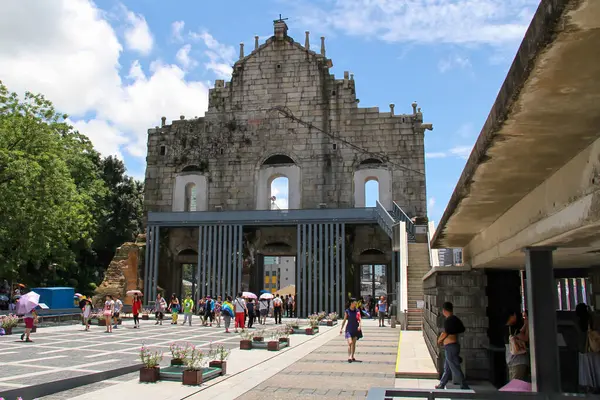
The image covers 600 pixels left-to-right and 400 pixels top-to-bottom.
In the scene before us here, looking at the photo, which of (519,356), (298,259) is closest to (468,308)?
(519,356)

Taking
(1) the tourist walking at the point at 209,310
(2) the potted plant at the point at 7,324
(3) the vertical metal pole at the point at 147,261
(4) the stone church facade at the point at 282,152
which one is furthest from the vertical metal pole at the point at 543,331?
(3) the vertical metal pole at the point at 147,261

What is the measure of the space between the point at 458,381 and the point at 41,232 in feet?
67.3

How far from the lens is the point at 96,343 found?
15.3 meters

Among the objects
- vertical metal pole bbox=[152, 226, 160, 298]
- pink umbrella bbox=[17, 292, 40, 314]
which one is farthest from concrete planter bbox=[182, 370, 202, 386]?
vertical metal pole bbox=[152, 226, 160, 298]

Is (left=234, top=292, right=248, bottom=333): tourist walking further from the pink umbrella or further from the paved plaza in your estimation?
the pink umbrella

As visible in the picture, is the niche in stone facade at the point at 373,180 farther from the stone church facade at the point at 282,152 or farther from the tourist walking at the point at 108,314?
the tourist walking at the point at 108,314

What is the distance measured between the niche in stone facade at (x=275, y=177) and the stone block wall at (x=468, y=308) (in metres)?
20.2

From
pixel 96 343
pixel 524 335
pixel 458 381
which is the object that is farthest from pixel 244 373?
pixel 96 343

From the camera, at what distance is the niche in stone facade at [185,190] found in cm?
3145

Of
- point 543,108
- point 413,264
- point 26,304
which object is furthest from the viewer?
point 413,264

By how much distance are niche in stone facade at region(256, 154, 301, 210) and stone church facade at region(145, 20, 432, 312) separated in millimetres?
58

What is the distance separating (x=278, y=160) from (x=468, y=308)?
22.3 meters

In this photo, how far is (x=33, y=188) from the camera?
75.0 ft

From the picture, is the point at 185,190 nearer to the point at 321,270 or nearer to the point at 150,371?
the point at 321,270
